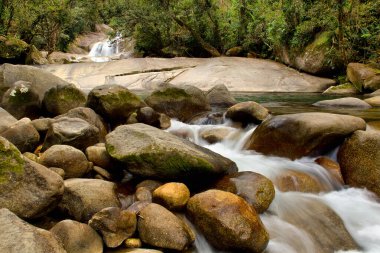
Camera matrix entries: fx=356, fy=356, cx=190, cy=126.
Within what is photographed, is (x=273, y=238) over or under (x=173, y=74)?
over

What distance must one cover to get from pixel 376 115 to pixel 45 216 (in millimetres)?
7694

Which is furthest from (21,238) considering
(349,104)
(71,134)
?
(349,104)

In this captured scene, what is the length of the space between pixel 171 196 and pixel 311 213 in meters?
1.82

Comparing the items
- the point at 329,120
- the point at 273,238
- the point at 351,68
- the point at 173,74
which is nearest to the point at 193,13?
the point at 173,74

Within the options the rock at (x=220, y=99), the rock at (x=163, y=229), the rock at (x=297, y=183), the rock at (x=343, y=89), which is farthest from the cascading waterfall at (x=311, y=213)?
the rock at (x=343, y=89)

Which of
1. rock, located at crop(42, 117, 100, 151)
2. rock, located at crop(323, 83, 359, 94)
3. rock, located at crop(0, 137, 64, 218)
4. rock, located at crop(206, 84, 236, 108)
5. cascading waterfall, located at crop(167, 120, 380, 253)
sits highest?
rock, located at crop(0, 137, 64, 218)

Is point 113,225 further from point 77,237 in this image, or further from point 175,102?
point 175,102

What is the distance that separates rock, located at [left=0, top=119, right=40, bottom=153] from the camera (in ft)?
16.4

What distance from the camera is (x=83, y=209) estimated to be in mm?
3742

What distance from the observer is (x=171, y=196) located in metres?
3.99

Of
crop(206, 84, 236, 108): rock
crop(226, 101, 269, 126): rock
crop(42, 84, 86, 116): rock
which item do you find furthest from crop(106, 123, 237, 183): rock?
crop(206, 84, 236, 108): rock

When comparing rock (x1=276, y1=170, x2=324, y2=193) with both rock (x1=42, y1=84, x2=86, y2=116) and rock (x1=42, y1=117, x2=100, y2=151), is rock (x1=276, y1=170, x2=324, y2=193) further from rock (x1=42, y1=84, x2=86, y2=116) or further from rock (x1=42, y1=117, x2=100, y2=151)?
rock (x1=42, y1=84, x2=86, y2=116)

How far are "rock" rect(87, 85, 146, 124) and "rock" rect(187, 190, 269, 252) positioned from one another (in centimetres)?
384

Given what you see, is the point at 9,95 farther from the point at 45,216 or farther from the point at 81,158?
the point at 45,216
